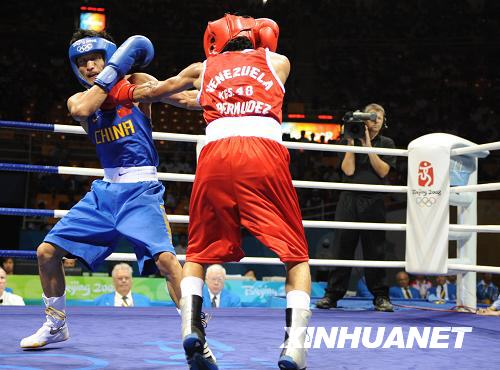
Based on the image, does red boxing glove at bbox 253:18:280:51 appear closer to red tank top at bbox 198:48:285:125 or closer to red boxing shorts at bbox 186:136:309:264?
red tank top at bbox 198:48:285:125

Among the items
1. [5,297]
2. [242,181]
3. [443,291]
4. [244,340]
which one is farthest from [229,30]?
[443,291]

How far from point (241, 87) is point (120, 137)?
2.47 ft

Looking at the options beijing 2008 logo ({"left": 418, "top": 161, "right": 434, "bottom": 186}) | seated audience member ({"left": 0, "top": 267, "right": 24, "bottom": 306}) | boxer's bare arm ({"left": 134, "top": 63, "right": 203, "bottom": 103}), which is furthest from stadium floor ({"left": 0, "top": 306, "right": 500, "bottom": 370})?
seated audience member ({"left": 0, "top": 267, "right": 24, "bottom": 306})

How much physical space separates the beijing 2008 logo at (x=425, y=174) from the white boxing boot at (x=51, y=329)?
2.29m

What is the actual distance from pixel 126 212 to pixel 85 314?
1.10 m

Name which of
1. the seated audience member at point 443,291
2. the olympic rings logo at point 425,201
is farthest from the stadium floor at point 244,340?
the seated audience member at point 443,291

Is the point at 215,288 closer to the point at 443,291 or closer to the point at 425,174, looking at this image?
the point at 425,174

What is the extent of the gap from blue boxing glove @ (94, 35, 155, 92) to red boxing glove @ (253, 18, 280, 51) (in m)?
0.56

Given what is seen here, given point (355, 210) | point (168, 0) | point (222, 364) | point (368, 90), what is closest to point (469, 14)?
point (368, 90)

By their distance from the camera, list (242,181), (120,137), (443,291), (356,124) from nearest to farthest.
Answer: (242,181) → (120,137) → (356,124) → (443,291)

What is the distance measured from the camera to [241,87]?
2.12 m

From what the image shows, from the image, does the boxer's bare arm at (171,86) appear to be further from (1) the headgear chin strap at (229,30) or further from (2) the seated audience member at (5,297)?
(2) the seated audience member at (5,297)

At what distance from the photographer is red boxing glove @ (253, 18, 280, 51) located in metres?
2.26

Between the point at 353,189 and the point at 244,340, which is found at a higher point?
the point at 353,189
